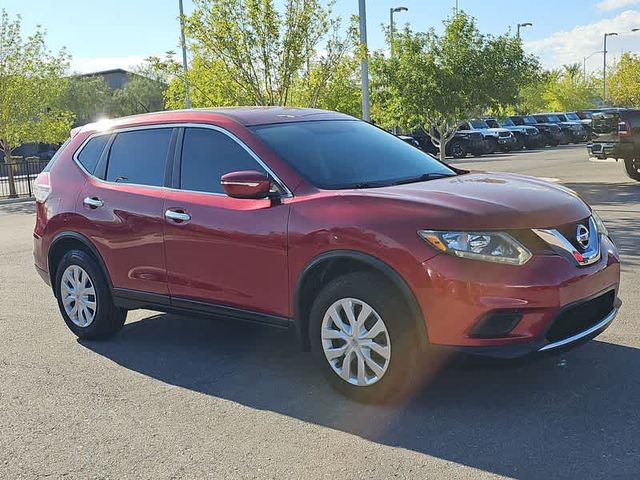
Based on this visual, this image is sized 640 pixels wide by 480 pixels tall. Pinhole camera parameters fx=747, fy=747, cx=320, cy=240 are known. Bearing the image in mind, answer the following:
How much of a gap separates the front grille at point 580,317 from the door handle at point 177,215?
8.04 feet

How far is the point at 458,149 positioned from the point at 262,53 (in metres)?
20.0

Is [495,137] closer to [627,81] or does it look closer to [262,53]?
[627,81]

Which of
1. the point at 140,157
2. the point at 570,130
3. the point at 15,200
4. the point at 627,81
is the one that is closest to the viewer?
the point at 140,157

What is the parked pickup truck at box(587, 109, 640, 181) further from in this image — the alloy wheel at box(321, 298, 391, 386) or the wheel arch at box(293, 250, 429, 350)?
the alloy wheel at box(321, 298, 391, 386)

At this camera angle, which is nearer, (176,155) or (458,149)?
(176,155)

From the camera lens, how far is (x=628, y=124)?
16.4m

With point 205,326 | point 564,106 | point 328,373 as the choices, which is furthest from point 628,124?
point 564,106

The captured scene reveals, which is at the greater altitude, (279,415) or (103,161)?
(103,161)

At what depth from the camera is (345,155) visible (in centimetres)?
504

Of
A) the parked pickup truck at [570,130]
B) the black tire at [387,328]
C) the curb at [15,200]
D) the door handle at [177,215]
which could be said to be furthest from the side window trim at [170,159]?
the parked pickup truck at [570,130]

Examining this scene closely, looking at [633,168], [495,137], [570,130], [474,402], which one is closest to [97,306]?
[474,402]

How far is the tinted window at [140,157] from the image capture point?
5.43m

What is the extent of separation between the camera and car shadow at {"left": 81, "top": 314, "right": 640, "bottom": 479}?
359 cm

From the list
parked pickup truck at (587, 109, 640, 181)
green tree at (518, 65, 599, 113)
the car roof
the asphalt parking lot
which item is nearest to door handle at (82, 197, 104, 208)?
the car roof
